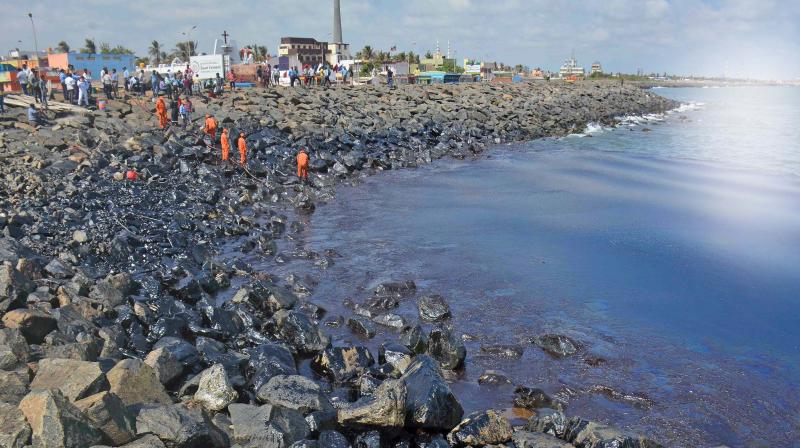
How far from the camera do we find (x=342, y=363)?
10.2 metres

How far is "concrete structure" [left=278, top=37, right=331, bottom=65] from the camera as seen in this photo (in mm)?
57794

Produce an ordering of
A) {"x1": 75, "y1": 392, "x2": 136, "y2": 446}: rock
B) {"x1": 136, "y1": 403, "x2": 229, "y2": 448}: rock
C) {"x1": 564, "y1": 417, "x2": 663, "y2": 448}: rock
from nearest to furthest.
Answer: {"x1": 75, "y1": 392, "x2": 136, "y2": 446}: rock < {"x1": 136, "y1": 403, "x2": 229, "y2": 448}: rock < {"x1": 564, "y1": 417, "x2": 663, "y2": 448}: rock

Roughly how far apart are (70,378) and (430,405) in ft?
14.6

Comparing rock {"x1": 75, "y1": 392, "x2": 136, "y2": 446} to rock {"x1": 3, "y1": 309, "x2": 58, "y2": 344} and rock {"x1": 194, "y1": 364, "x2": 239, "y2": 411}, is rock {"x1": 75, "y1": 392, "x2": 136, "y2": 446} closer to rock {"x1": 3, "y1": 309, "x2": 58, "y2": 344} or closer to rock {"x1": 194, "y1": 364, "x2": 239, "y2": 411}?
rock {"x1": 194, "y1": 364, "x2": 239, "y2": 411}

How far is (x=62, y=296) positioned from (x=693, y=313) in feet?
42.3

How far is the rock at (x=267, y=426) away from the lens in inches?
279

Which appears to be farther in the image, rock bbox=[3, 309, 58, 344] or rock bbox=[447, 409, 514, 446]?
rock bbox=[3, 309, 58, 344]

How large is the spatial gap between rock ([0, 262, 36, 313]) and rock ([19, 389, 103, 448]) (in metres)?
4.44

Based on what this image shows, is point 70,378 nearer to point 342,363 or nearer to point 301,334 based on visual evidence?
point 342,363

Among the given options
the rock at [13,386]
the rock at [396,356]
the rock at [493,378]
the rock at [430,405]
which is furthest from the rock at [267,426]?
the rock at [493,378]

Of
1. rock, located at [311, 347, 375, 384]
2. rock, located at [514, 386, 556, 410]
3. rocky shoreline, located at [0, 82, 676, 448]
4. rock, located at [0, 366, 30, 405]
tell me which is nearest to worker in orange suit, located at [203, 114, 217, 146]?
rocky shoreline, located at [0, 82, 676, 448]

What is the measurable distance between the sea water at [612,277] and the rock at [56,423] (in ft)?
18.8

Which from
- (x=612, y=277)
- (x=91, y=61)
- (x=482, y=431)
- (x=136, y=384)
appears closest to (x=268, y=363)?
(x=136, y=384)

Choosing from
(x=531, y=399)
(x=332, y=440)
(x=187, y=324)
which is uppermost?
(x=187, y=324)
